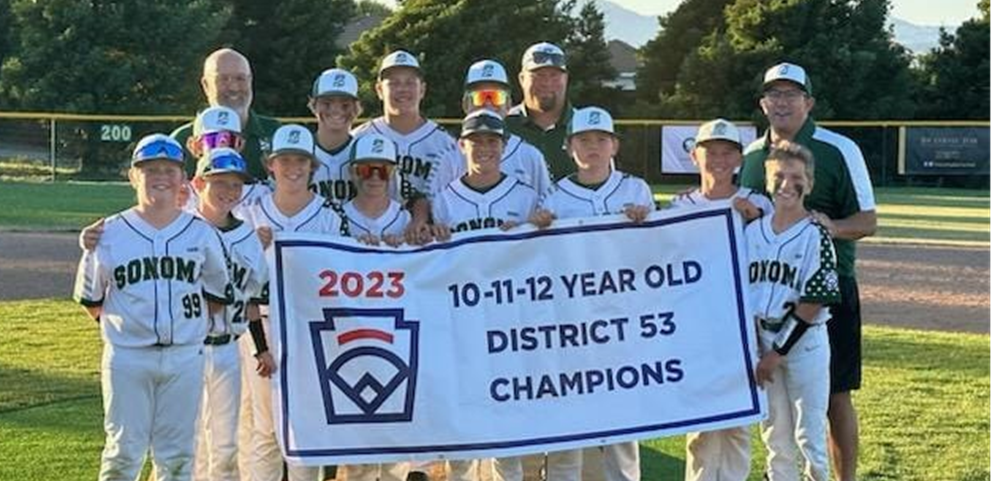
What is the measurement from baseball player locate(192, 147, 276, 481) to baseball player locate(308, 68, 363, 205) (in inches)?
20.8

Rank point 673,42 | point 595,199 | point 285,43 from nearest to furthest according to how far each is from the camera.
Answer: point 595,199 < point 285,43 < point 673,42

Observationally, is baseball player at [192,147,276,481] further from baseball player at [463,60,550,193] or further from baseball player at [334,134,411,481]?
baseball player at [463,60,550,193]

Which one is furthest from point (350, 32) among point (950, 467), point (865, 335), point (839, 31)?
point (950, 467)

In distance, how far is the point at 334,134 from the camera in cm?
630

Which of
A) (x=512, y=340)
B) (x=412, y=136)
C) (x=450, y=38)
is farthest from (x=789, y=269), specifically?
(x=450, y=38)

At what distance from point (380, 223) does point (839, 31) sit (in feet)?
131

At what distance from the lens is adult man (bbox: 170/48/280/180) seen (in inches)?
251

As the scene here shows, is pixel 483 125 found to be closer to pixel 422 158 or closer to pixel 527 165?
pixel 527 165

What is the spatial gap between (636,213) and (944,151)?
32041 millimetres

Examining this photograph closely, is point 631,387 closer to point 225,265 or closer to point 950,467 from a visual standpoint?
point 225,265

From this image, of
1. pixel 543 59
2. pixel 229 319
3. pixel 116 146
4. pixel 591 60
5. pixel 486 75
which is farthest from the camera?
pixel 591 60

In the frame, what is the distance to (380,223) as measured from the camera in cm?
586

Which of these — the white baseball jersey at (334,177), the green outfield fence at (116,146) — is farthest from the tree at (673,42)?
the white baseball jersey at (334,177)

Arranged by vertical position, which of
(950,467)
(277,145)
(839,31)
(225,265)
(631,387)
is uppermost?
(839,31)
